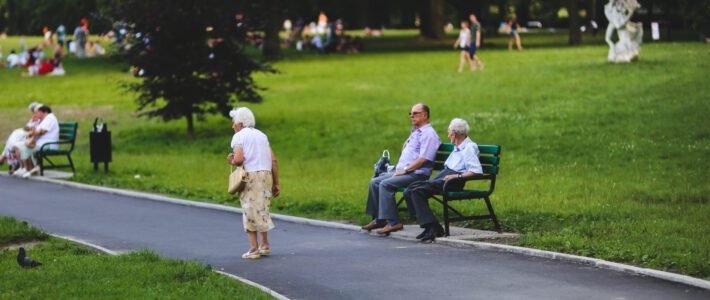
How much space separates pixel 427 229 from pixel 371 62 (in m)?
35.1

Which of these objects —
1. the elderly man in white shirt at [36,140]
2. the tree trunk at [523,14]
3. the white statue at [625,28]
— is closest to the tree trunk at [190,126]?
the elderly man in white shirt at [36,140]

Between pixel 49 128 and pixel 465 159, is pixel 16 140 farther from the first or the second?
pixel 465 159

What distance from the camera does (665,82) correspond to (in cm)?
3019

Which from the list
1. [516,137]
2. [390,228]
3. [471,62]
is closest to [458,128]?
[390,228]

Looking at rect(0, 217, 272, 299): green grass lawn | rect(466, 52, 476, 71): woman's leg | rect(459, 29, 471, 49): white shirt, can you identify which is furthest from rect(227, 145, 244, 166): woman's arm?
rect(466, 52, 476, 71): woman's leg

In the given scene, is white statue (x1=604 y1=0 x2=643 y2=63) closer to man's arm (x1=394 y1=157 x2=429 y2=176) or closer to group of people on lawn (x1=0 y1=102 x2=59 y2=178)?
group of people on lawn (x1=0 y1=102 x2=59 y2=178)

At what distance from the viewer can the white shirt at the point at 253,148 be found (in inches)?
490

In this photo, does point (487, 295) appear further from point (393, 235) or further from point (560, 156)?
point (560, 156)

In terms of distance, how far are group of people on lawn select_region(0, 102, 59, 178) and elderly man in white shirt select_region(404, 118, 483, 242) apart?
37.7 feet

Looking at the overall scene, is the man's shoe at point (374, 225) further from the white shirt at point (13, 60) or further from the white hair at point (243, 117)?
the white shirt at point (13, 60)

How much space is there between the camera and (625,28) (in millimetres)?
34875

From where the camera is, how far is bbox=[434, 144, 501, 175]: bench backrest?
14031mm

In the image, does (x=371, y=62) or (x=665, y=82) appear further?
(x=371, y=62)

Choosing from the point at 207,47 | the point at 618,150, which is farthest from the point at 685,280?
the point at 207,47
